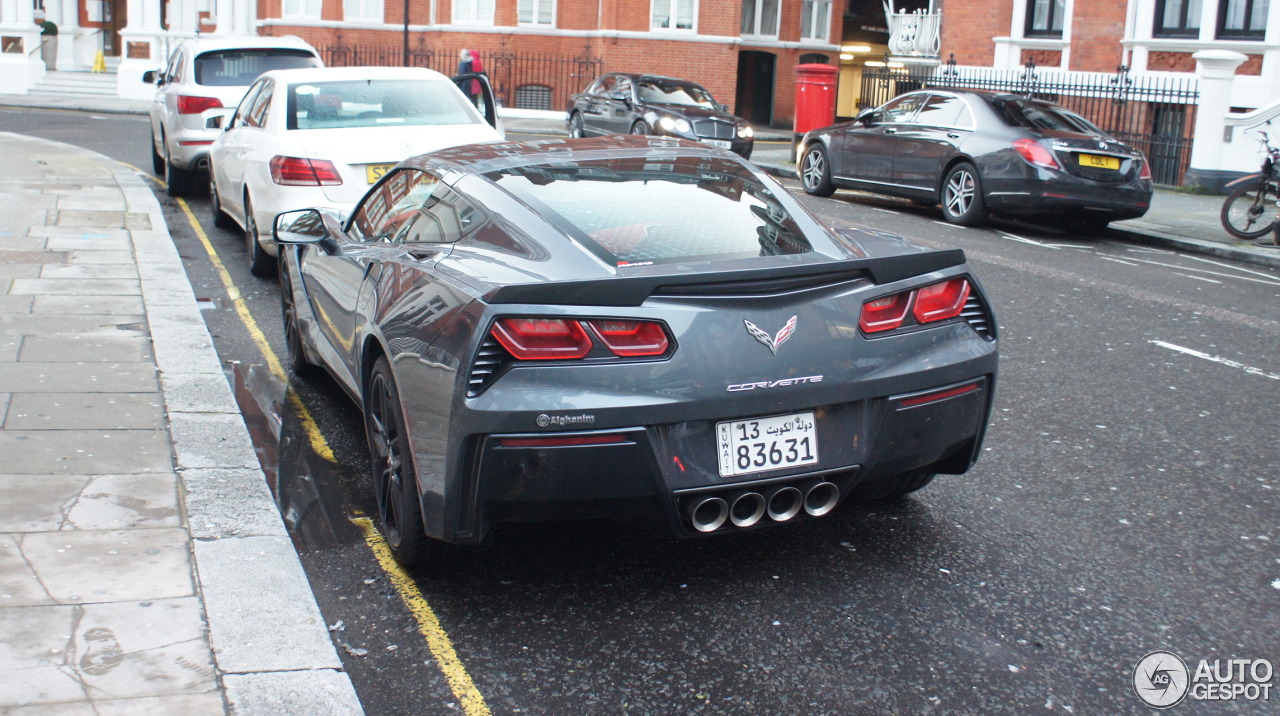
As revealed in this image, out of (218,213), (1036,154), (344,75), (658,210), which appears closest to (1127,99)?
(1036,154)

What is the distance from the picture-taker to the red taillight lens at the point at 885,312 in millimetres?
4145

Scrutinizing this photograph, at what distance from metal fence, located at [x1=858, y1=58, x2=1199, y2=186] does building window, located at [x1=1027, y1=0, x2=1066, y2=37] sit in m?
0.85

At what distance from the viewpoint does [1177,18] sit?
898 inches

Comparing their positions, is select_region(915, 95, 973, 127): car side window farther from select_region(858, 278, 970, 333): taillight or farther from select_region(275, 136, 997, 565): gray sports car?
select_region(858, 278, 970, 333): taillight

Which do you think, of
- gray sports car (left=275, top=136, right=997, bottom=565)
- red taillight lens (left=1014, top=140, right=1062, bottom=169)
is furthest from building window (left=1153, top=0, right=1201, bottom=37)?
gray sports car (left=275, top=136, right=997, bottom=565)

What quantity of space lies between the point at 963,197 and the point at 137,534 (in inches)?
477

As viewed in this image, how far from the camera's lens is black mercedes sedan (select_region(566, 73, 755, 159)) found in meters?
23.1

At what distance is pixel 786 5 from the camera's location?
39.0m

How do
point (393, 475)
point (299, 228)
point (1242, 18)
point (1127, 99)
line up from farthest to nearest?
point (1127, 99)
point (1242, 18)
point (299, 228)
point (393, 475)

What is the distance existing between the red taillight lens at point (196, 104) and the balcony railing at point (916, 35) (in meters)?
18.5

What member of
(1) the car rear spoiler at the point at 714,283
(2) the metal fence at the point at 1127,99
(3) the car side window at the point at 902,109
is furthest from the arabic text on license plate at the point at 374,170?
(2) the metal fence at the point at 1127,99

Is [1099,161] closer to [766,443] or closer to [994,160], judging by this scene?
[994,160]

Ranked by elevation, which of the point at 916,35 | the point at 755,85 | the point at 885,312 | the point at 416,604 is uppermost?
the point at 916,35

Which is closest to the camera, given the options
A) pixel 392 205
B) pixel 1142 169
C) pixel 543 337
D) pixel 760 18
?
pixel 543 337
